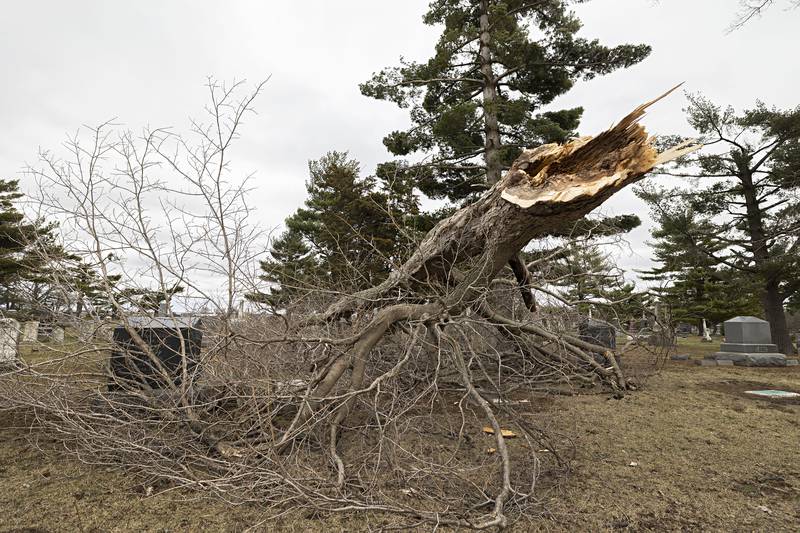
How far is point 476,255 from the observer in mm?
4059

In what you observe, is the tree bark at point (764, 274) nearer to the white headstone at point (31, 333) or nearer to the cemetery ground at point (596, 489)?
the cemetery ground at point (596, 489)

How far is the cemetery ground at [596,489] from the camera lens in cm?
221

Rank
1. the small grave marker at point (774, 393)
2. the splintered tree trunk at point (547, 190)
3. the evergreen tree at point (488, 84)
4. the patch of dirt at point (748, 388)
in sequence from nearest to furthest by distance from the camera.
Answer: the splintered tree trunk at point (547, 190) < the patch of dirt at point (748, 388) < the small grave marker at point (774, 393) < the evergreen tree at point (488, 84)

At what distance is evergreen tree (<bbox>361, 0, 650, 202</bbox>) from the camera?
9.09 metres

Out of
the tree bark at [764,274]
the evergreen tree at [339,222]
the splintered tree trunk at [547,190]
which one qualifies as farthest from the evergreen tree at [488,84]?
the tree bark at [764,274]

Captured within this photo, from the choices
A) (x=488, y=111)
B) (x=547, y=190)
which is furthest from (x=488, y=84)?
(x=547, y=190)

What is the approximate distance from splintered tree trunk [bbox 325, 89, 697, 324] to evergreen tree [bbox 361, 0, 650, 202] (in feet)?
19.6

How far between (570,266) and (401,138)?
20.7ft

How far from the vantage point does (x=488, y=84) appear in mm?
9953

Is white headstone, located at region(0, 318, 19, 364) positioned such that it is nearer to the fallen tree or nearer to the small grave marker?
the fallen tree

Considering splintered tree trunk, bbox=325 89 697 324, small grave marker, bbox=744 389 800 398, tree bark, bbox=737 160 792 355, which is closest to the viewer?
splintered tree trunk, bbox=325 89 697 324

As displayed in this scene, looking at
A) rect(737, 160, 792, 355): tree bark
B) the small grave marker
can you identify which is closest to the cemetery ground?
the small grave marker

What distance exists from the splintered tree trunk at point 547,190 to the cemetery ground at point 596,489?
4.82 feet

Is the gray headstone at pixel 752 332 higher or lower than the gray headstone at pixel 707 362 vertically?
higher
